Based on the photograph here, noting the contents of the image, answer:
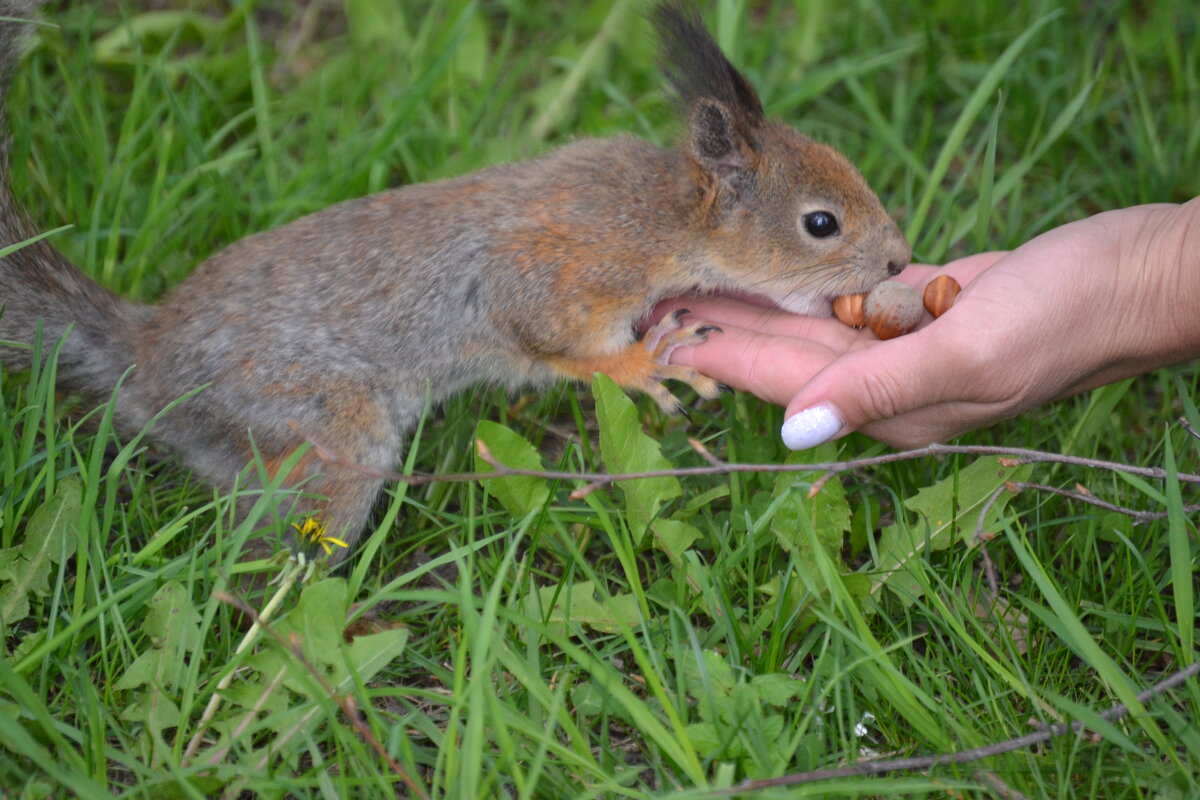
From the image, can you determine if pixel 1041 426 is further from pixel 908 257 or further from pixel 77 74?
pixel 77 74

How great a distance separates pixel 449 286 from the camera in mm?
3857

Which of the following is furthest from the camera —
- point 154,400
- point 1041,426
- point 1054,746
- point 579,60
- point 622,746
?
point 579,60

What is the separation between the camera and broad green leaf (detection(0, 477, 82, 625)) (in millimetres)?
3145

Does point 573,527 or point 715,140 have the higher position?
point 715,140

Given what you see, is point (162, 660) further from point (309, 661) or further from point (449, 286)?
point (449, 286)

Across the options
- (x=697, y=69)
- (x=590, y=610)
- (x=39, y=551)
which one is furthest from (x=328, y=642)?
(x=697, y=69)

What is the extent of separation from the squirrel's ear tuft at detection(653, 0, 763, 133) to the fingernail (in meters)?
1.12

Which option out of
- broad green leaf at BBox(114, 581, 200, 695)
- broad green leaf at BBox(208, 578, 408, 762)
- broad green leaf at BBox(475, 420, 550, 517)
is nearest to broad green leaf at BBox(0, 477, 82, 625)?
broad green leaf at BBox(114, 581, 200, 695)

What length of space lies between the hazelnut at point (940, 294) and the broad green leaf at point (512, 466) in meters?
1.43

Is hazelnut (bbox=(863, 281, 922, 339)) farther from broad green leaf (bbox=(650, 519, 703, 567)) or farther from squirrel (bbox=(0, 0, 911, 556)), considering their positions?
broad green leaf (bbox=(650, 519, 703, 567))

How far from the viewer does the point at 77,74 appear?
5.05 m

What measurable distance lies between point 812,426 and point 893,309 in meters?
0.68

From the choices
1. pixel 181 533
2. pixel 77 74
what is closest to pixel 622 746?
pixel 181 533

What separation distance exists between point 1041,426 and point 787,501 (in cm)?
125
